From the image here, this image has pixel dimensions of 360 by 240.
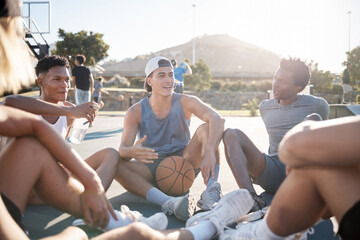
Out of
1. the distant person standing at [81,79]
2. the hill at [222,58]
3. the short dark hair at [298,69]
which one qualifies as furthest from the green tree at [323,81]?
the hill at [222,58]

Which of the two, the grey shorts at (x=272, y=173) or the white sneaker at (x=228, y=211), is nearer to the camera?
the white sneaker at (x=228, y=211)

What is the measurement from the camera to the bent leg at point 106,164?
2.96m

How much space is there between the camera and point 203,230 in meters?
2.11

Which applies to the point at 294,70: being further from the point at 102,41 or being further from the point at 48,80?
the point at 102,41

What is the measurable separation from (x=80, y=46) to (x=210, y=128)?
3543 centimetres

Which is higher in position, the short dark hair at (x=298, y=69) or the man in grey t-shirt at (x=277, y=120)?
the short dark hair at (x=298, y=69)

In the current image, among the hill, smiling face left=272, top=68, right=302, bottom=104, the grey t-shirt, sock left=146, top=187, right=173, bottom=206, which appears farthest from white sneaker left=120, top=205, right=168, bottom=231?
the hill

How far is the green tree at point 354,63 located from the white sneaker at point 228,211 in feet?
119

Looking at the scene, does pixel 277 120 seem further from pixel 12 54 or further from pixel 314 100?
pixel 12 54

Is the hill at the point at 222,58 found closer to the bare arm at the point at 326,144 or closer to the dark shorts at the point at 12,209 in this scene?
the dark shorts at the point at 12,209

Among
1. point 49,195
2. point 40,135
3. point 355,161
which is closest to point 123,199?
point 49,195

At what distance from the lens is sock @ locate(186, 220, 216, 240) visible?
2.04 m

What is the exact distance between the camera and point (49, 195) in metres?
1.90

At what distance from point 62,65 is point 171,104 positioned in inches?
46.1
